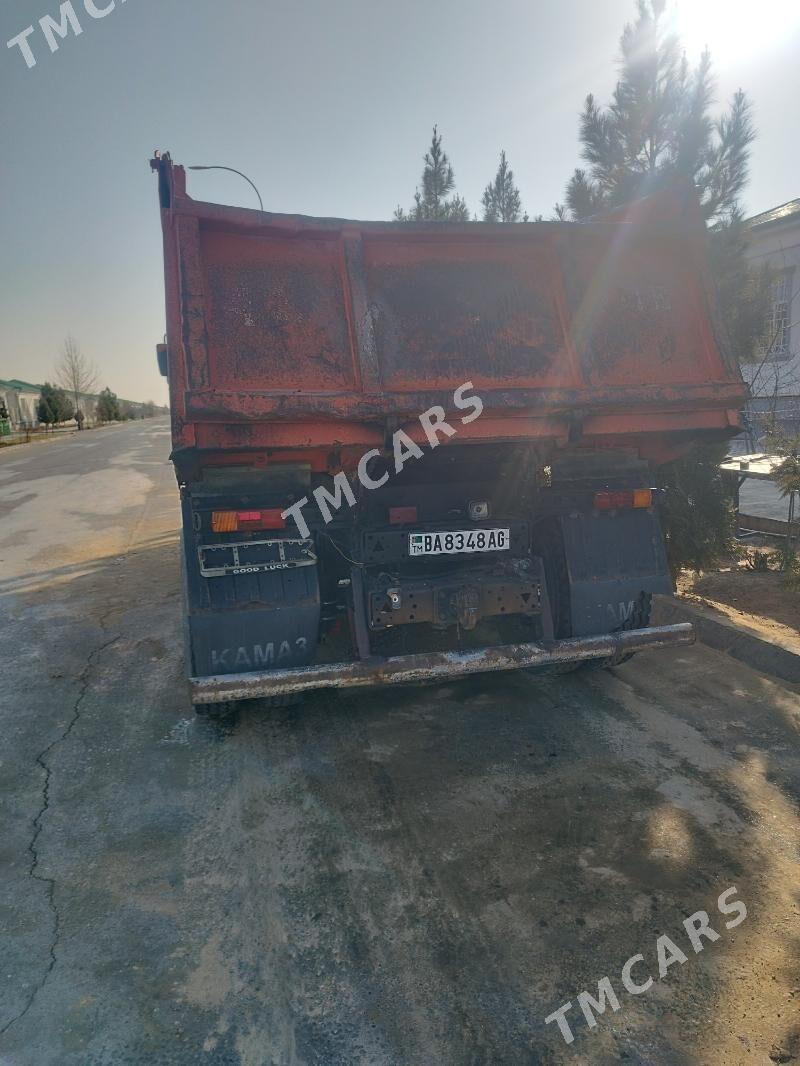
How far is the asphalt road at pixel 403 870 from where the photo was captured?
2.01 metres

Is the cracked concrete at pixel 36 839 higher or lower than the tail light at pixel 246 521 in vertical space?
lower

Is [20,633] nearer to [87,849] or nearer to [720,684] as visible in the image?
[87,849]

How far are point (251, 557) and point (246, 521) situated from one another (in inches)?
8.0

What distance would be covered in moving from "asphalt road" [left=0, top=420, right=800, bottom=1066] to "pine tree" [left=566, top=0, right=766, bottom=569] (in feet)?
5.89

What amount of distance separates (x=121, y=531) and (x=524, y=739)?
28.5ft

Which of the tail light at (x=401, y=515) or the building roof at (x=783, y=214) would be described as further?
the building roof at (x=783, y=214)

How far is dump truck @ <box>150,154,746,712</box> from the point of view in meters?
3.38

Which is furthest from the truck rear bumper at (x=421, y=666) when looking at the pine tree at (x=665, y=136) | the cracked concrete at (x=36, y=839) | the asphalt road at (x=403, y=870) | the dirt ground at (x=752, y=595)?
the pine tree at (x=665, y=136)

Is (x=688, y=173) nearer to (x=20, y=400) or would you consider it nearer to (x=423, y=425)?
(x=423, y=425)

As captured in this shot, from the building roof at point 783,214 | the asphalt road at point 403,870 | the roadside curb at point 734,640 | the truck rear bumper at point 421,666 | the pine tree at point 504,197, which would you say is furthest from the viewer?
the building roof at point 783,214

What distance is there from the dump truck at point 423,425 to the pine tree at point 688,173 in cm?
200

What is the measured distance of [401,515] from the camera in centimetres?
400

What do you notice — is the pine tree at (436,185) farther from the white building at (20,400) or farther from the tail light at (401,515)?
the white building at (20,400)

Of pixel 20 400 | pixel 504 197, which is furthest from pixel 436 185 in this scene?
pixel 20 400
